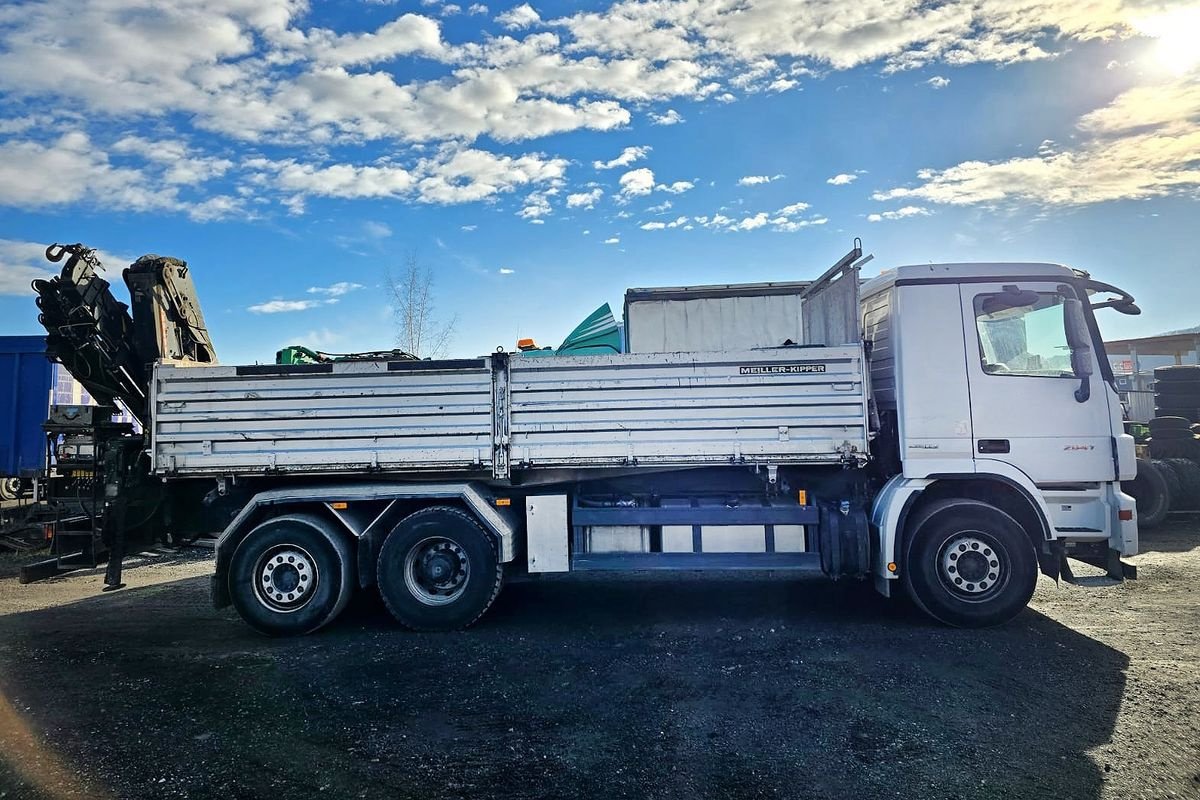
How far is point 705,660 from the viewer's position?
513cm

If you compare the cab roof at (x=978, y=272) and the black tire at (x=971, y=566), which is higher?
the cab roof at (x=978, y=272)

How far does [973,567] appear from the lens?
5.79 metres

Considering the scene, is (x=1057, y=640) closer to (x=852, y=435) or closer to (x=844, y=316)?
(x=852, y=435)

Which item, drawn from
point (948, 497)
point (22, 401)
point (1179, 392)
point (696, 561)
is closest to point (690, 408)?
point (696, 561)

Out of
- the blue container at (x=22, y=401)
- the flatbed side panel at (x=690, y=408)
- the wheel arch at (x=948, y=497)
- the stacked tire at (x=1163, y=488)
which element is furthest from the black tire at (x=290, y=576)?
the stacked tire at (x=1163, y=488)

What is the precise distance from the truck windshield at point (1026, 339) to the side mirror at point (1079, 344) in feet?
0.18

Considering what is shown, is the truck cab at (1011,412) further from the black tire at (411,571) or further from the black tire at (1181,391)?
the black tire at (1181,391)

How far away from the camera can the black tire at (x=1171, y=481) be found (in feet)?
35.8

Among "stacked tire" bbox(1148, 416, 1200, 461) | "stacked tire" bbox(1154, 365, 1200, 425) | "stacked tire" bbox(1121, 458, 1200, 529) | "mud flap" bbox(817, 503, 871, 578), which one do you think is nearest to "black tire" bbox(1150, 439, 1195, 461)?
"stacked tire" bbox(1148, 416, 1200, 461)

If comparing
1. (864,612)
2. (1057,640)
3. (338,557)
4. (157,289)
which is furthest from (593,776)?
(157,289)

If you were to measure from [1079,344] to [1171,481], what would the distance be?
7616 millimetres

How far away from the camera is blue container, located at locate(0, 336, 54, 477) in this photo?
40.3ft

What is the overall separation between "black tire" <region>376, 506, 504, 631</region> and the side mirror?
18.3 ft

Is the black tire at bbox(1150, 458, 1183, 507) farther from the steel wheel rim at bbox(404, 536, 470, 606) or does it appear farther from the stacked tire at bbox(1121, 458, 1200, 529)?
the steel wheel rim at bbox(404, 536, 470, 606)
